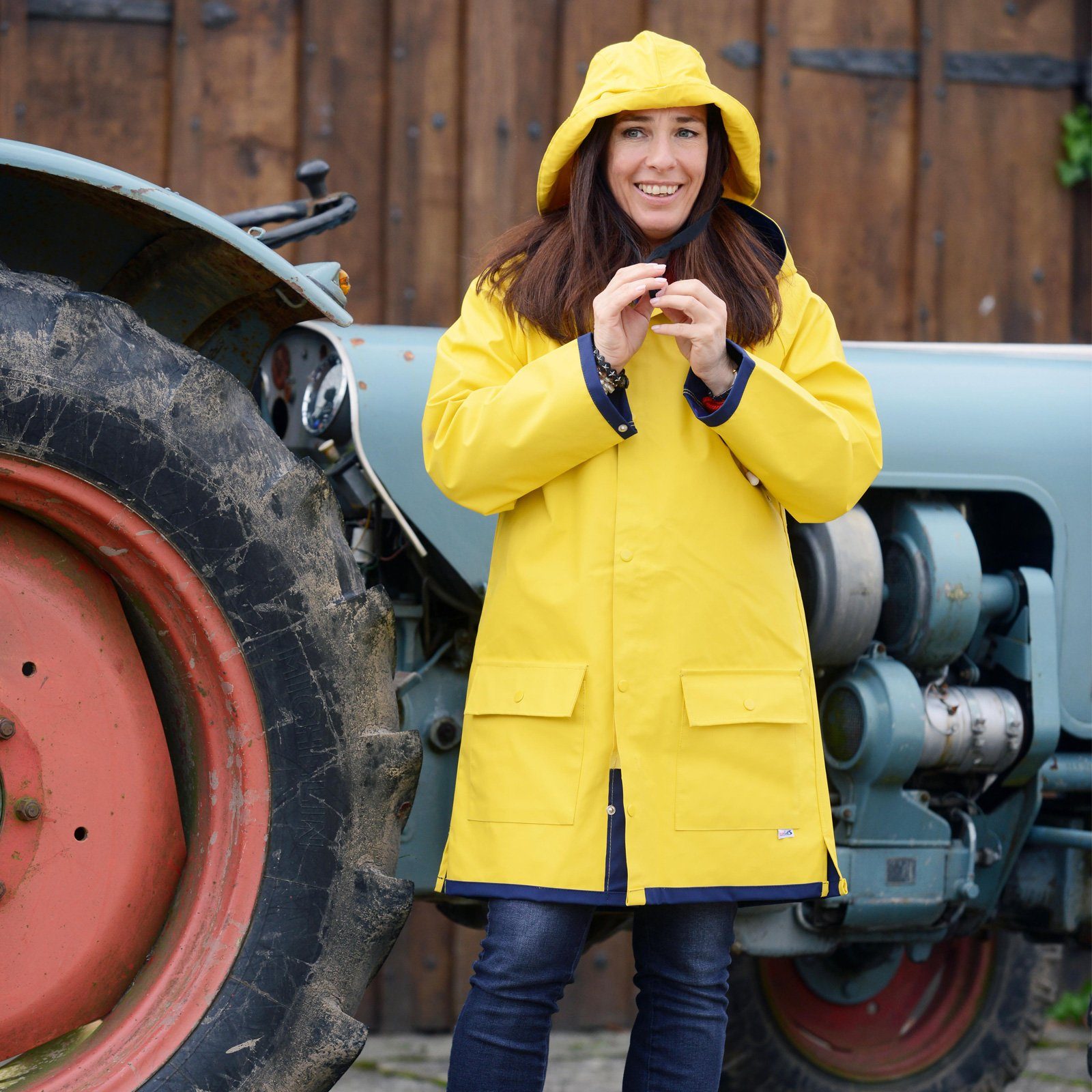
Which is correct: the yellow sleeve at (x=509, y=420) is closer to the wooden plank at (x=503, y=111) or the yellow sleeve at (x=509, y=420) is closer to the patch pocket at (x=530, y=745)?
the patch pocket at (x=530, y=745)

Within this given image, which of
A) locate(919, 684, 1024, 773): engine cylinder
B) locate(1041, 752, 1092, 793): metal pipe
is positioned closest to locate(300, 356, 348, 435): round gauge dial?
locate(919, 684, 1024, 773): engine cylinder

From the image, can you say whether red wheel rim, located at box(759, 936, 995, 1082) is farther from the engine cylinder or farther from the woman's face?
the woman's face

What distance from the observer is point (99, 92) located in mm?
Result: 3559

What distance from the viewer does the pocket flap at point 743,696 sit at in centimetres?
177

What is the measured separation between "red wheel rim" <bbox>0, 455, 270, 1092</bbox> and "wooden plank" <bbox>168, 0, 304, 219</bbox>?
6.97 feet

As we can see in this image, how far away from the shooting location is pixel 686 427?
1.84 meters

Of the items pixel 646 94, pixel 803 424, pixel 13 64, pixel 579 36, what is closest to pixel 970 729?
pixel 803 424

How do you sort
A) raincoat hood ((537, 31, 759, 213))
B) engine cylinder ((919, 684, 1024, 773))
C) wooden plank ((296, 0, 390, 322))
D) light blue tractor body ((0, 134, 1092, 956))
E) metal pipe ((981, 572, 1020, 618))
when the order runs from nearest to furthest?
raincoat hood ((537, 31, 759, 213)), light blue tractor body ((0, 134, 1092, 956)), engine cylinder ((919, 684, 1024, 773)), metal pipe ((981, 572, 1020, 618)), wooden plank ((296, 0, 390, 322))

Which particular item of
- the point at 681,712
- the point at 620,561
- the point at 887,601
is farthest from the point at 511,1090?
the point at 887,601

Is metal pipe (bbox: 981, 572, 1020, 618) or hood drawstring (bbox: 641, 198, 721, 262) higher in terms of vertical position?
hood drawstring (bbox: 641, 198, 721, 262)

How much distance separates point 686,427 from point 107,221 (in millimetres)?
829

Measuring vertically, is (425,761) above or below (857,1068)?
above

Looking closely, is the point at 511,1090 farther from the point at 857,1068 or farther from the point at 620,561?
the point at 857,1068

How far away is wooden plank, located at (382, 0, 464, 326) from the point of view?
3.66 m
